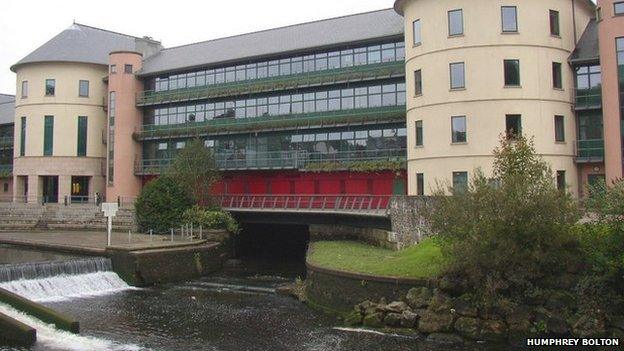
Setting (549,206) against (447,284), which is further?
(447,284)

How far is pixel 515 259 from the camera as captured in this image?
717 inches

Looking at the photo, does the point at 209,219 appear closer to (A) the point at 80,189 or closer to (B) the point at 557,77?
(A) the point at 80,189

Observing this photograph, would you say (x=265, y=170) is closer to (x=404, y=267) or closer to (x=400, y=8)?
(x=400, y=8)

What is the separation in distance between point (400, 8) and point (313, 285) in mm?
19514

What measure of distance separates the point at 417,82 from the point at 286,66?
14326 mm

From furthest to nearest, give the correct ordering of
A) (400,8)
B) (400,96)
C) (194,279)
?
(400,96)
(400,8)
(194,279)

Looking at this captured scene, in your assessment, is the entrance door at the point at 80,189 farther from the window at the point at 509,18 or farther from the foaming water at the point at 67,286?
the window at the point at 509,18

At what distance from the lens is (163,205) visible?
124 feet

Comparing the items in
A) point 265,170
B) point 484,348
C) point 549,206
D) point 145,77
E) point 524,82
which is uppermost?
point 145,77

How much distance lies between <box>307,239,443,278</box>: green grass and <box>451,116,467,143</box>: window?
740cm

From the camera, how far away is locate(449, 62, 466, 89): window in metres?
31.1

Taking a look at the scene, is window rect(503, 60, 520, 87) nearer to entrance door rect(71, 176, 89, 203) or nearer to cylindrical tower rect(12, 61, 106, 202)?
cylindrical tower rect(12, 61, 106, 202)

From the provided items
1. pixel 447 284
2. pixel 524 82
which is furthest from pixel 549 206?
pixel 524 82

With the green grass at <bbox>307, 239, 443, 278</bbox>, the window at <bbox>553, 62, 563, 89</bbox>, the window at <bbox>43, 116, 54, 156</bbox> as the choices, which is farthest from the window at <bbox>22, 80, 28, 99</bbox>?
the window at <bbox>553, 62, 563, 89</bbox>
